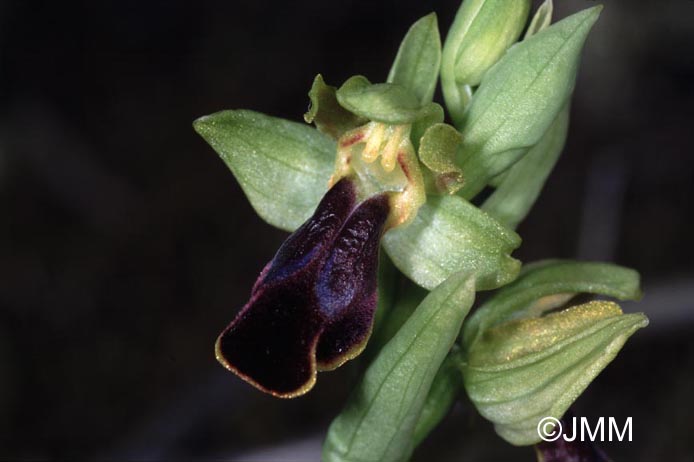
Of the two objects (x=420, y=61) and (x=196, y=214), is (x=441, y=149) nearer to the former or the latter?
(x=420, y=61)

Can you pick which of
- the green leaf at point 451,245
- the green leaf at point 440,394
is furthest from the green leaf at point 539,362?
the green leaf at point 451,245

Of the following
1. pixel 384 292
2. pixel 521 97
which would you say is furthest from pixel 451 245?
pixel 521 97

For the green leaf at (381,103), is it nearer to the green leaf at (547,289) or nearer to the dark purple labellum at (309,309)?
the dark purple labellum at (309,309)

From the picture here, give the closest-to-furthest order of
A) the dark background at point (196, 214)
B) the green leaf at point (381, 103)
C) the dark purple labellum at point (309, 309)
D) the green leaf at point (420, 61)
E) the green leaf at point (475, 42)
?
the dark purple labellum at point (309, 309)
the green leaf at point (381, 103)
the green leaf at point (475, 42)
the green leaf at point (420, 61)
the dark background at point (196, 214)

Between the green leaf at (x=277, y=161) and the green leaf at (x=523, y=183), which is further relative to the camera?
the green leaf at (x=523, y=183)

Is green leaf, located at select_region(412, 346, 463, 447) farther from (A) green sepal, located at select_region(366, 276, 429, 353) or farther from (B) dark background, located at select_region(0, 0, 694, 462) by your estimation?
(B) dark background, located at select_region(0, 0, 694, 462)

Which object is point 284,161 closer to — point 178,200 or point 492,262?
point 492,262
